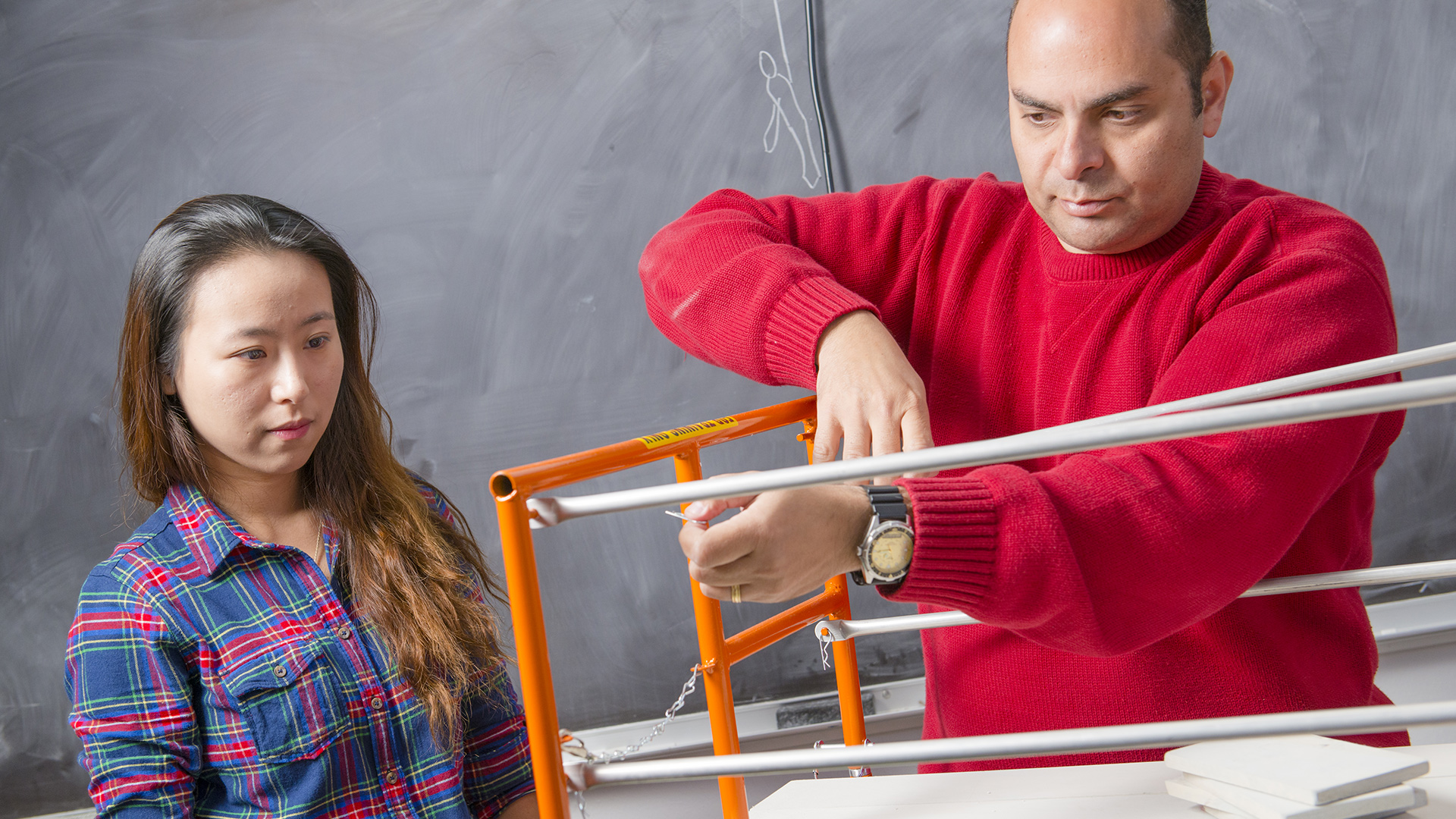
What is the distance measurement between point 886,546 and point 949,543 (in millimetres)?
39

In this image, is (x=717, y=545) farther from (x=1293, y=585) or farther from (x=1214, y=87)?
(x=1214, y=87)

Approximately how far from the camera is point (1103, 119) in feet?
2.82

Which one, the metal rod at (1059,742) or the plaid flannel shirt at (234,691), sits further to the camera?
the plaid flannel shirt at (234,691)

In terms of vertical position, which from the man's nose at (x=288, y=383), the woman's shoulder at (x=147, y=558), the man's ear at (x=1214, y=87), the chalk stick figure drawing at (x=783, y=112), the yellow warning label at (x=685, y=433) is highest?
the chalk stick figure drawing at (x=783, y=112)

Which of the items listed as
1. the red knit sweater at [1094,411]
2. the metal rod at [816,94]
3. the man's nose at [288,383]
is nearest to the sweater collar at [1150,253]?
the red knit sweater at [1094,411]

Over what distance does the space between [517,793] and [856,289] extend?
→ 742 millimetres

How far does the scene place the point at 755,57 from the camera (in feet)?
5.38

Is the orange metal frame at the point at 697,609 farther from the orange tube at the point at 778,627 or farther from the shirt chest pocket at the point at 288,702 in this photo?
the shirt chest pocket at the point at 288,702

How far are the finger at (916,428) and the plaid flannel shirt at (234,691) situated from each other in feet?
2.11

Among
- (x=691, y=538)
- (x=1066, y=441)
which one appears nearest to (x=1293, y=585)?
(x=1066, y=441)

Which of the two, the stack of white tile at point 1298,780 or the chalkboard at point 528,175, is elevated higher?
the chalkboard at point 528,175

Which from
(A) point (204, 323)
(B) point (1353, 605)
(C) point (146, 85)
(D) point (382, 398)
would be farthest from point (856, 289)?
(C) point (146, 85)

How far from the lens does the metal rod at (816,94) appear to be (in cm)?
163

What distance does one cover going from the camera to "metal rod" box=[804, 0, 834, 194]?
1.63 metres
